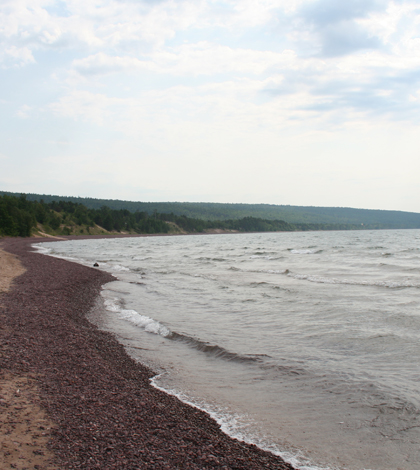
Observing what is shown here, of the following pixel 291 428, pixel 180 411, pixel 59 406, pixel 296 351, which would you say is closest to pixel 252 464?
pixel 291 428

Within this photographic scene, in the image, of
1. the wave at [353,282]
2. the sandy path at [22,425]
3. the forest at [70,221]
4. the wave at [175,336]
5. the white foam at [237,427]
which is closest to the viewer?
the sandy path at [22,425]

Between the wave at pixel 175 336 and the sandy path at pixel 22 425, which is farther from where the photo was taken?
the wave at pixel 175 336

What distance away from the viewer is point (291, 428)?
19.5ft

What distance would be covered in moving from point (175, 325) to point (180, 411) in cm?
673

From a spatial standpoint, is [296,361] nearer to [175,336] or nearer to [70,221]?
[175,336]

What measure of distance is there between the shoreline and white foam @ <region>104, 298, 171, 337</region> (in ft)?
5.20

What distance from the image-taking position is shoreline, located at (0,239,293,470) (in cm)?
464

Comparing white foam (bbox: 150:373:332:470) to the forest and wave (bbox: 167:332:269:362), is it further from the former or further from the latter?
the forest

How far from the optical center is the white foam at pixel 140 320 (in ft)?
39.9

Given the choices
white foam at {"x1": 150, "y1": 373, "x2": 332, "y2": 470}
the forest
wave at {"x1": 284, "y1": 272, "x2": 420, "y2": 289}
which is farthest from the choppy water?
the forest

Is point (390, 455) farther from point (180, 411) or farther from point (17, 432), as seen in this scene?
point (17, 432)

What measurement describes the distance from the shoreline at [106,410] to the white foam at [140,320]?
1584 millimetres

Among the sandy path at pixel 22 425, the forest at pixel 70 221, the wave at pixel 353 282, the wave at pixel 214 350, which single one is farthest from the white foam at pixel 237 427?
the forest at pixel 70 221

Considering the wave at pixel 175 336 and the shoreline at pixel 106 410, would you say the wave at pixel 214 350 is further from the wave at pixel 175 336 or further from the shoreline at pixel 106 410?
the shoreline at pixel 106 410
